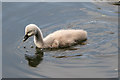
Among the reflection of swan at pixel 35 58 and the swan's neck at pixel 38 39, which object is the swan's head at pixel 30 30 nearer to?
the swan's neck at pixel 38 39

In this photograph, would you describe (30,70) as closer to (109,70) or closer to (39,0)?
(109,70)

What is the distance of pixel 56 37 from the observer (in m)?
8.17

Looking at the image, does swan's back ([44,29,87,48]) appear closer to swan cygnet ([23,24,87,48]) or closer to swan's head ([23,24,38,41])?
swan cygnet ([23,24,87,48])

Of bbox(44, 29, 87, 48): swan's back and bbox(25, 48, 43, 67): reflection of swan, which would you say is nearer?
bbox(25, 48, 43, 67): reflection of swan

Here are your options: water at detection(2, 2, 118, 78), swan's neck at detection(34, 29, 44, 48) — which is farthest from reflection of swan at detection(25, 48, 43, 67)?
swan's neck at detection(34, 29, 44, 48)

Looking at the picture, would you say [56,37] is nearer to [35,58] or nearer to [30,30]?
[30,30]

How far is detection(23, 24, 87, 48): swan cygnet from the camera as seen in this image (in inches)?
319

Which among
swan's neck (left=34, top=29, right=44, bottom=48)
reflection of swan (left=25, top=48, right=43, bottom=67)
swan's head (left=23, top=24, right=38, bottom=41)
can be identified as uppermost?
swan's head (left=23, top=24, right=38, bottom=41)

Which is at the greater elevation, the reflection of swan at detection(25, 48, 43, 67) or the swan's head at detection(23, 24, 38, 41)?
the swan's head at detection(23, 24, 38, 41)

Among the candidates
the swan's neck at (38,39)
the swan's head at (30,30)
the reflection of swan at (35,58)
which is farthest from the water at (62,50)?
the swan's head at (30,30)

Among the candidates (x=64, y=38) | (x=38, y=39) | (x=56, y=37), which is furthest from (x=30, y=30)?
(x=64, y=38)

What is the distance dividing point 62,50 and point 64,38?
0.33 metres

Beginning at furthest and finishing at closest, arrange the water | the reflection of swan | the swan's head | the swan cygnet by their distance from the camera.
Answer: the swan cygnet, the swan's head, the reflection of swan, the water

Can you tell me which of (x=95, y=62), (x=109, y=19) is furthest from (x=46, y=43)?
(x=109, y=19)
